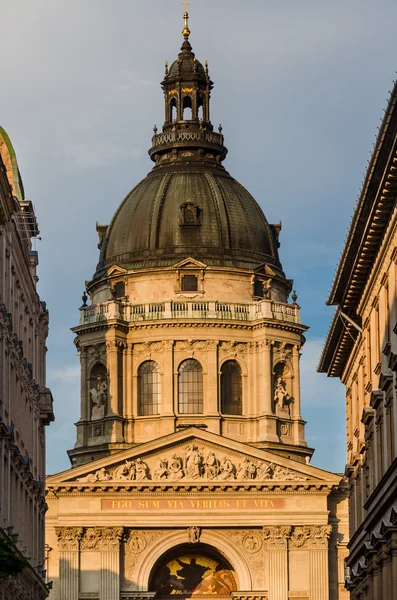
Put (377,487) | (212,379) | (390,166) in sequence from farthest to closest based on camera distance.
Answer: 1. (212,379)
2. (377,487)
3. (390,166)

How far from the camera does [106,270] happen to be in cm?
12825

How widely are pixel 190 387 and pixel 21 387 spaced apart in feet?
200

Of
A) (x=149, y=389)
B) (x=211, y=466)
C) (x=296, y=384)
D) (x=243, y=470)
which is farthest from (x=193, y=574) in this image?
(x=296, y=384)

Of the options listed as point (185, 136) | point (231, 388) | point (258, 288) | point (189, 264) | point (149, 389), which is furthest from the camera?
point (185, 136)

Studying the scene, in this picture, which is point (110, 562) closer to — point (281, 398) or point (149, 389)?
point (149, 389)

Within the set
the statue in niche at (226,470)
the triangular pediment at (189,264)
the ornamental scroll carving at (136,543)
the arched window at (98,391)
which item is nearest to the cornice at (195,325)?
the arched window at (98,391)

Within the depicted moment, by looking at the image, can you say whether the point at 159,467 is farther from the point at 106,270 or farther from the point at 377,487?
the point at 377,487

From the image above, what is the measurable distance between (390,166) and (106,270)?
83967 mm

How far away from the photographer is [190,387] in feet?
406

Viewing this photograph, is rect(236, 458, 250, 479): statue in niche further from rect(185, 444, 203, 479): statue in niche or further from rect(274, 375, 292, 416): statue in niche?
rect(274, 375, 292, 416): statue in niche

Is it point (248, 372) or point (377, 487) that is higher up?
point (248, 372)

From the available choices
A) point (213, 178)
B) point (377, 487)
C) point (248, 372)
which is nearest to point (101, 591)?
point (248, 372)

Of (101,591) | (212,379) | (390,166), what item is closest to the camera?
(390,166)

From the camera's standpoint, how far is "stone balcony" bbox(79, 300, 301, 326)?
125 metres
